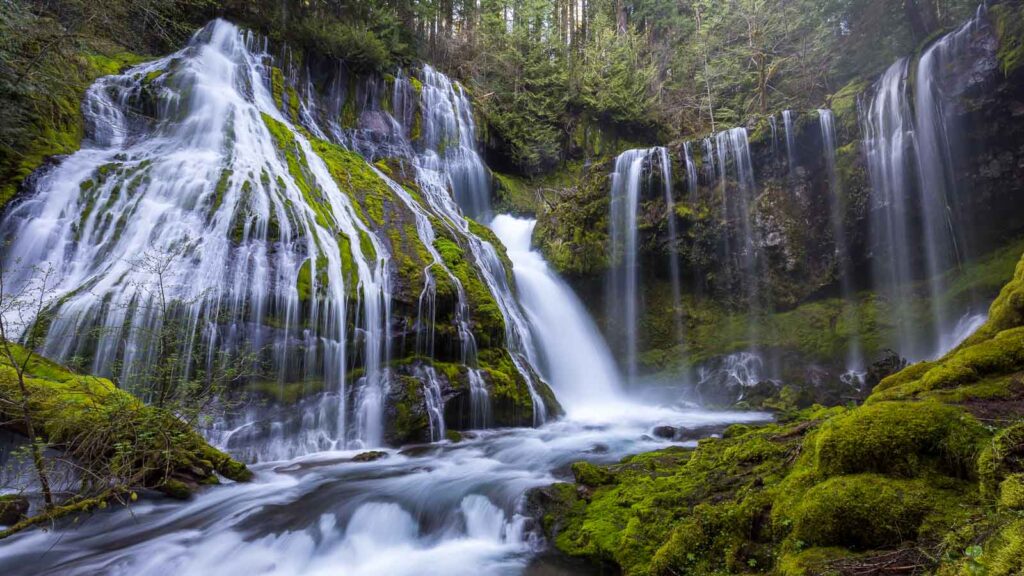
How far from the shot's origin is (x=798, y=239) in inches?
556

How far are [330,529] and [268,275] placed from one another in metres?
5.61

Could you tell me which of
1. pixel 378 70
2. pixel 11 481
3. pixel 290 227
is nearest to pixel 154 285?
pixel 290 227

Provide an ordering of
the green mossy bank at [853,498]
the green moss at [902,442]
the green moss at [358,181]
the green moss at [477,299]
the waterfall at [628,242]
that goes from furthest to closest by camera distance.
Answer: the waterfall at [628,242] → the green moss at [358,181] → the green moss at [477,299] → the green moss at [902,442] → the green mossy bank at [853,498]

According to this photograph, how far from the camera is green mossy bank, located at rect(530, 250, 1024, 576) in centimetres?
223

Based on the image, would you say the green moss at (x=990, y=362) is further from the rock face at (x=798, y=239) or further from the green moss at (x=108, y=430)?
the green moss at (x=108, y=430)

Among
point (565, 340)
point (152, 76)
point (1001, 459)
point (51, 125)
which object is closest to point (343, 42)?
point (152, 76)

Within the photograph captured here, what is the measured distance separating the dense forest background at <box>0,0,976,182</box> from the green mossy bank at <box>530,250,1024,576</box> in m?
12.8

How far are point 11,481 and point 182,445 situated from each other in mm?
1673

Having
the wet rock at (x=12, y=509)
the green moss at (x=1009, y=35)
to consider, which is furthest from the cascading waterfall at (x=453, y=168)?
the green moss at (x=1009, y=35)

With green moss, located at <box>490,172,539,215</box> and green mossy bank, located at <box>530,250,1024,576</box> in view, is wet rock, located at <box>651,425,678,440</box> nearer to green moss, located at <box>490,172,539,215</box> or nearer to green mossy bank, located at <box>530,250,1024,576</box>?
green mossy bank, located at <box>530,250,1024,576</box>

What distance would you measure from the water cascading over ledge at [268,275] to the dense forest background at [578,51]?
1742 mm

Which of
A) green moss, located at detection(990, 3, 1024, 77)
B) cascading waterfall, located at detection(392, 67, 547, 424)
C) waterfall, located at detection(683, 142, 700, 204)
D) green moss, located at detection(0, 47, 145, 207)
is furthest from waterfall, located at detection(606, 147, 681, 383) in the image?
green moss, located at detection(0, 47, 145, 207)

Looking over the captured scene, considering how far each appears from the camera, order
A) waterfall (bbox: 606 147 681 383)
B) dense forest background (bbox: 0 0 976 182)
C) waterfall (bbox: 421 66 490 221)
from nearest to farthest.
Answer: dense forest background (bbox: 0 0 976 182) < waterfall (bbox: 606 147 681 383) < waterfall (bbox: 421 66 490 221)

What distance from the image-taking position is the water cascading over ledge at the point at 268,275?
799 cm
